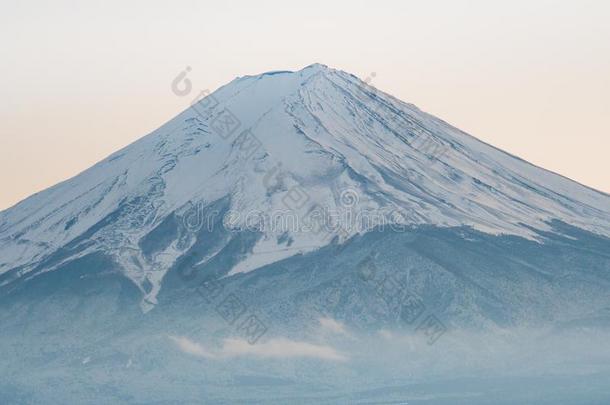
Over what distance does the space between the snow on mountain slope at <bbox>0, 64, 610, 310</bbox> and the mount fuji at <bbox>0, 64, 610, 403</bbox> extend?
0.24 meters

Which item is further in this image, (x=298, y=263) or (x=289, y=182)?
(x=289, y=182)

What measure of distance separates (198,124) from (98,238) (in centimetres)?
2044

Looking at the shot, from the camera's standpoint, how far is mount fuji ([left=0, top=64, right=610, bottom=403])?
428ft

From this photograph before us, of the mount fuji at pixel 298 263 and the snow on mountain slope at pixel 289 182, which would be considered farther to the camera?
the snow on mountain slope at pixel 289 182

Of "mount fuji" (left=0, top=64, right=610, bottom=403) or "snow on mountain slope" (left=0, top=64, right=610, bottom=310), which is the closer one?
"mount fuji" (left=0, top=64, right=610, bottom=403)

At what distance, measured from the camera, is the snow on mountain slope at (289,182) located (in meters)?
143

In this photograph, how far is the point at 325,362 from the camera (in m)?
129

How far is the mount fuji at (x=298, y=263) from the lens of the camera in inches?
5133

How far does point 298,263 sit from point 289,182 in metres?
10.7

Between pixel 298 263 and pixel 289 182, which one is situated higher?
pixel 289 182

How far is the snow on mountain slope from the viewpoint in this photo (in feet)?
468

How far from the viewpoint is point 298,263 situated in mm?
138375

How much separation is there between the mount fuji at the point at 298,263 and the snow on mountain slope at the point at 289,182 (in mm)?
240

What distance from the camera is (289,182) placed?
146125 mm
